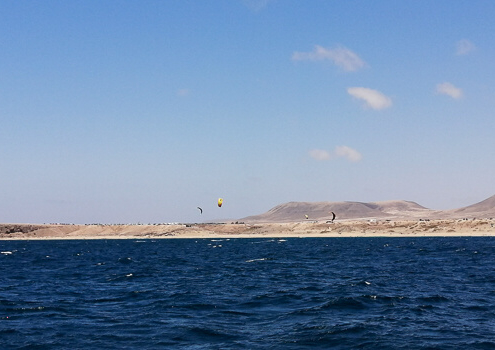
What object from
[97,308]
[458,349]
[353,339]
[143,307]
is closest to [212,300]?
[143,307]

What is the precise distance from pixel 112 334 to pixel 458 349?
1799 cm

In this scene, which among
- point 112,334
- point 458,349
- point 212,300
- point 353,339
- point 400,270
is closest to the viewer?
point 458,349

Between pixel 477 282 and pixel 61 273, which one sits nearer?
pixel 477 282

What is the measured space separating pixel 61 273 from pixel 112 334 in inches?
1562

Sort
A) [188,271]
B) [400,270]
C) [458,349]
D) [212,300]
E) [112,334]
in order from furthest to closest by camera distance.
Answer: [188,271], [400,270], [212,300], [112,334], [458,349]

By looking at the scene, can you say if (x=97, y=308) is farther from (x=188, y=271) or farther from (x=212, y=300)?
(x=188, y=271)

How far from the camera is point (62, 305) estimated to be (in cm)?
3534

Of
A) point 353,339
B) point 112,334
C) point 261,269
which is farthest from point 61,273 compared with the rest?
point 353,339

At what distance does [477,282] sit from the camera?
4562 centimetres

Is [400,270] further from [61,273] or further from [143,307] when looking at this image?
[61,273]

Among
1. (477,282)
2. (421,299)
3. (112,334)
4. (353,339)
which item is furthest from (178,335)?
(477,282)

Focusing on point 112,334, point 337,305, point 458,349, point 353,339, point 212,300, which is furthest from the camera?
point 212,300

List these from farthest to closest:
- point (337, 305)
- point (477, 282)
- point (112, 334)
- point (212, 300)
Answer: point (477, 282) < point (212, 300) < point (337, 305) < point (112, 334)

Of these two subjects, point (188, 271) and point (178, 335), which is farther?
point (188, 271)
